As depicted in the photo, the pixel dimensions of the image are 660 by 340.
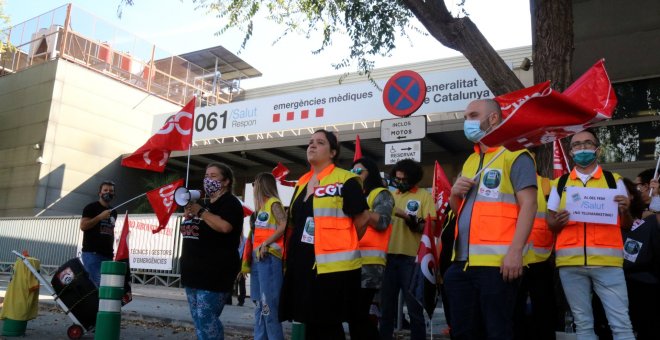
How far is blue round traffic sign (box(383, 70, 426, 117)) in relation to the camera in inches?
346

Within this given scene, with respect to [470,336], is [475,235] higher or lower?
higher

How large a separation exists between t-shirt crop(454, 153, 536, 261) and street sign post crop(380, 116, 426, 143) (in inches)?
152

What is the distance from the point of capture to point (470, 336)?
11.7 feet

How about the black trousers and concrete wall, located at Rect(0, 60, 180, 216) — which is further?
concrete wall, located at Rect(0, 60, 180, 216)

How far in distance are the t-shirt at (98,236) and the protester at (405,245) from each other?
12.1 feet

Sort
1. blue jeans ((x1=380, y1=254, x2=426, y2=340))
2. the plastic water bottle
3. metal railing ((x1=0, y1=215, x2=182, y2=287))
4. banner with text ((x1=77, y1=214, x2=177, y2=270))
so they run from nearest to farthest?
blue jeans ((x1=380, y1=254, x2=426, y2=340)) → the plastic water bottle → banner with text ((x1=77, y1=214, x2=177, y2=270)) → metal railing ((x1=0, y1=215, x2=182, y2=287))

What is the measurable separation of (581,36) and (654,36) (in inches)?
45.9

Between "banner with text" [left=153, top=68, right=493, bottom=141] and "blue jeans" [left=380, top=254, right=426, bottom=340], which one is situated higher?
"banner with text" [left=153, top=68, right=493, bottom=141]

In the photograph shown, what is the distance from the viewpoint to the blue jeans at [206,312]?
474 centimetres

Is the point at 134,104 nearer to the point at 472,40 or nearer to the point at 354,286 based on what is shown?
the point at 472,40

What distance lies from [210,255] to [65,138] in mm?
18783

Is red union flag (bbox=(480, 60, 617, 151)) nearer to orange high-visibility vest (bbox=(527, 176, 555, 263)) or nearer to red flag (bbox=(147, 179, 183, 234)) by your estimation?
orange high-visibility vest (bbox=(527, 176, 555, 263))

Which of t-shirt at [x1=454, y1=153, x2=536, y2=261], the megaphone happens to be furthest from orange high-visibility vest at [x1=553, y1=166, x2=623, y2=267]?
the megaphone

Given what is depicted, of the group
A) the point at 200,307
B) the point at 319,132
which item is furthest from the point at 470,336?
the point at 200,307
